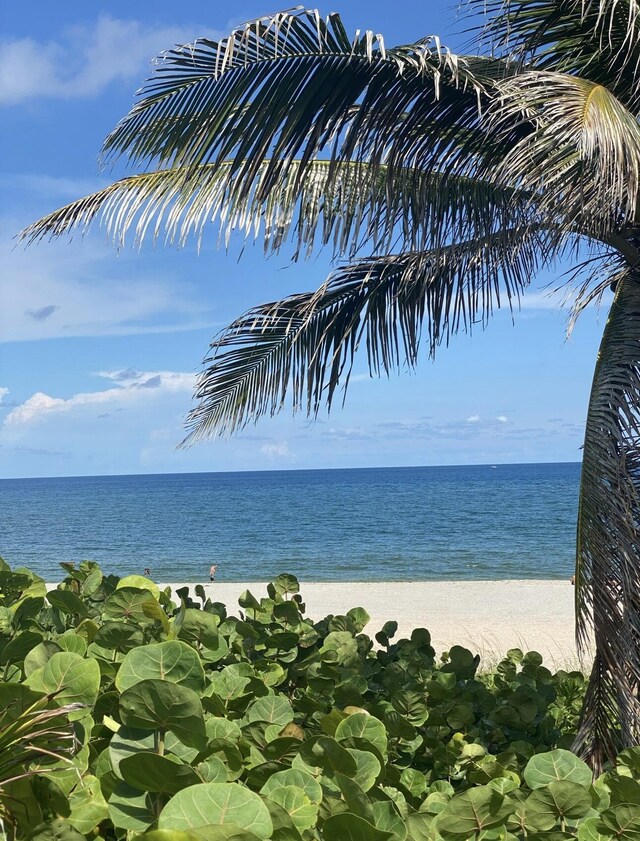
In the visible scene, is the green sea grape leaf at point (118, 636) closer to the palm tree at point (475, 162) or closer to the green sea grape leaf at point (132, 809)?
the green sea grape leaf at point (132, 809)

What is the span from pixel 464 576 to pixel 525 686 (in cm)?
2270

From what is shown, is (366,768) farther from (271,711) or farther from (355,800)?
(271,711)

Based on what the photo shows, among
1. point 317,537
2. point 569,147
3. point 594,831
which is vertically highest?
point 569,147

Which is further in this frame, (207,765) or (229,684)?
(229,684)

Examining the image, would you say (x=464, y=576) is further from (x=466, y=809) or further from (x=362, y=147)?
(x=466, y=809)

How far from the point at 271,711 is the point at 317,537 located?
40.7m

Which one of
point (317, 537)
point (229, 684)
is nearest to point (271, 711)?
point (229, 684)

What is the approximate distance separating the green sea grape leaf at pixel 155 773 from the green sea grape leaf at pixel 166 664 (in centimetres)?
14

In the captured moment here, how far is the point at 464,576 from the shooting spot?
79.8ft

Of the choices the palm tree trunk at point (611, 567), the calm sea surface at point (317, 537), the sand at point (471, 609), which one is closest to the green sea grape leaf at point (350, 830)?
the palm tree trunk at point (611, 567)

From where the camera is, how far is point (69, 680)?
100cm

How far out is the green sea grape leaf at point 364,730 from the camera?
112 cm

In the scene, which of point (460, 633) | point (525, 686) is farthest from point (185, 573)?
point (525, 686)

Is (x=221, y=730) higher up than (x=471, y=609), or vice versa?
(x=221, y=730)
